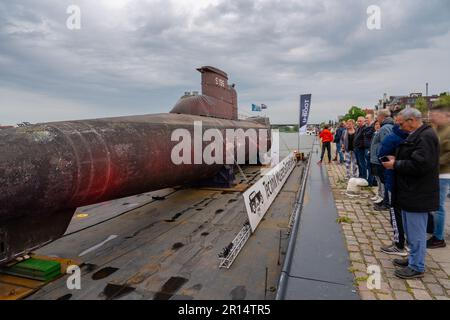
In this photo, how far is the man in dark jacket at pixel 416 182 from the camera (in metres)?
3.67

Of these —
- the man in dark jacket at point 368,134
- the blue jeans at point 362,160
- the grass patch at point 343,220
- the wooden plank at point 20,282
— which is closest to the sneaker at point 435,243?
the grass patch at point 343,220

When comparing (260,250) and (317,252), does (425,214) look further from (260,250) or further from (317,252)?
(260,250)

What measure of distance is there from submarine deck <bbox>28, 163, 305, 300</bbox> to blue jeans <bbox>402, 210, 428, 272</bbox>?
1.85 meters

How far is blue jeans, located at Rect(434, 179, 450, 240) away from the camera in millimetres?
4586

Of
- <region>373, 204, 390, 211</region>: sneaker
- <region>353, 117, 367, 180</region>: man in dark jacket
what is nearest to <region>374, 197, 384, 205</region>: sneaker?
<region>373, 204, 390, 211</region>: sneaker

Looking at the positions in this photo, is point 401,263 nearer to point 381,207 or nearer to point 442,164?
point 442,164

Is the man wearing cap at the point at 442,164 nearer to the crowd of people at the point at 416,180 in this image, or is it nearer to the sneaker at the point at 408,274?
the crowd of people at the point at 416,180

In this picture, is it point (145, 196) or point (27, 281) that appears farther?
point (145, 196)

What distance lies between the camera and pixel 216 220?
743cm

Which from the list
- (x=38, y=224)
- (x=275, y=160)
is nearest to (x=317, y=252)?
(x=38, y=224)

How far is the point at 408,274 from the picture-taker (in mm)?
3898

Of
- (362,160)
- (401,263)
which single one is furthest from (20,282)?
(362,160)

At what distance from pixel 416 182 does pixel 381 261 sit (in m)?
1.41

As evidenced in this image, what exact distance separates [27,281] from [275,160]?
1681 centimetres
